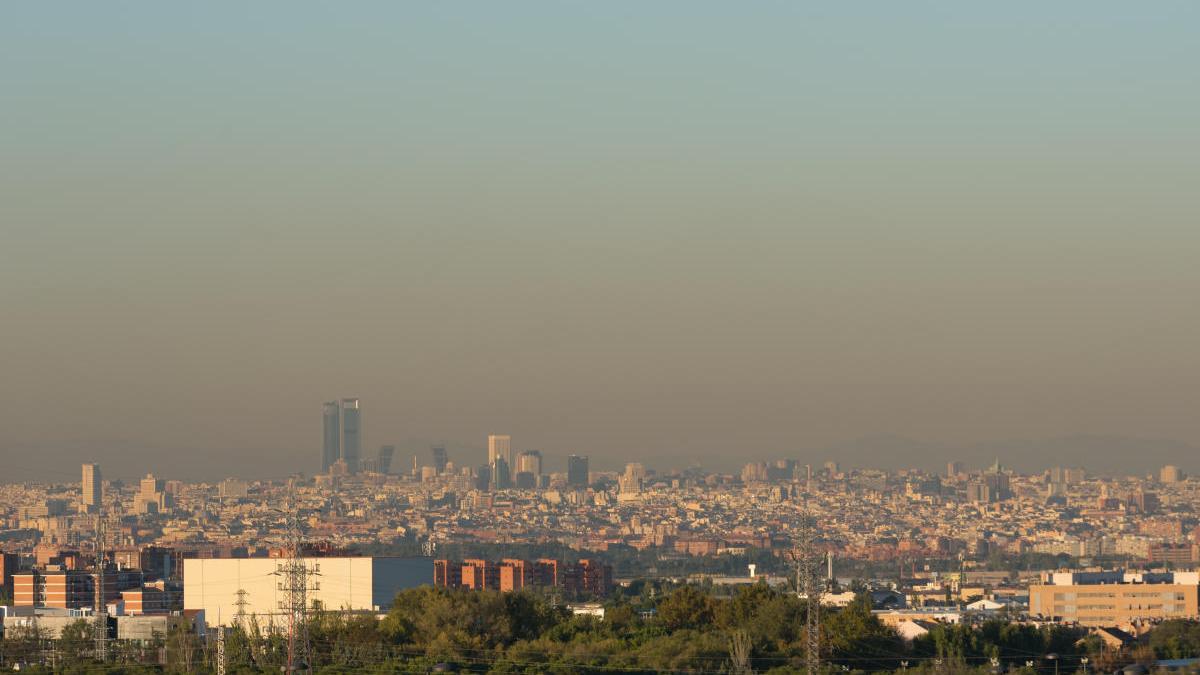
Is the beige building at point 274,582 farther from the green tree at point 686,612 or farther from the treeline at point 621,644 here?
the green tree at point 686,612

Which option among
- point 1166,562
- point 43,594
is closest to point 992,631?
point 43,594

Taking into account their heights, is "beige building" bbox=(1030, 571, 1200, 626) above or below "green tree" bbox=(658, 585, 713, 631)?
below

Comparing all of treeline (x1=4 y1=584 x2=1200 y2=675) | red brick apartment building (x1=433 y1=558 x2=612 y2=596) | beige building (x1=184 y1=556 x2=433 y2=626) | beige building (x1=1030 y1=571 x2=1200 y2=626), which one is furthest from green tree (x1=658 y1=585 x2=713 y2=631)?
red brick apartment building (x1=433 y1=558 x2=612 y2=596)

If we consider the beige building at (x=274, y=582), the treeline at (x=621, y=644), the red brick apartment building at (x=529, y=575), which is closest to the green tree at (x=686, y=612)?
the treeline at (x=621, y=644)

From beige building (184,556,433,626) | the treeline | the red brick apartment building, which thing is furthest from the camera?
the red brick apartment building

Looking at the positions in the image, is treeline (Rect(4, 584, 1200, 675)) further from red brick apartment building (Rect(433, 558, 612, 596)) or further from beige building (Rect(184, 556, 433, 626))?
red brick apartment building (Rect(433, 558, 612, 596))

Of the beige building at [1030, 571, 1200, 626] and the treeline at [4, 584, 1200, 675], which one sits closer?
the treeline at [4, 584, 1200, 675]

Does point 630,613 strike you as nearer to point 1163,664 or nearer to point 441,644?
point 441,644
